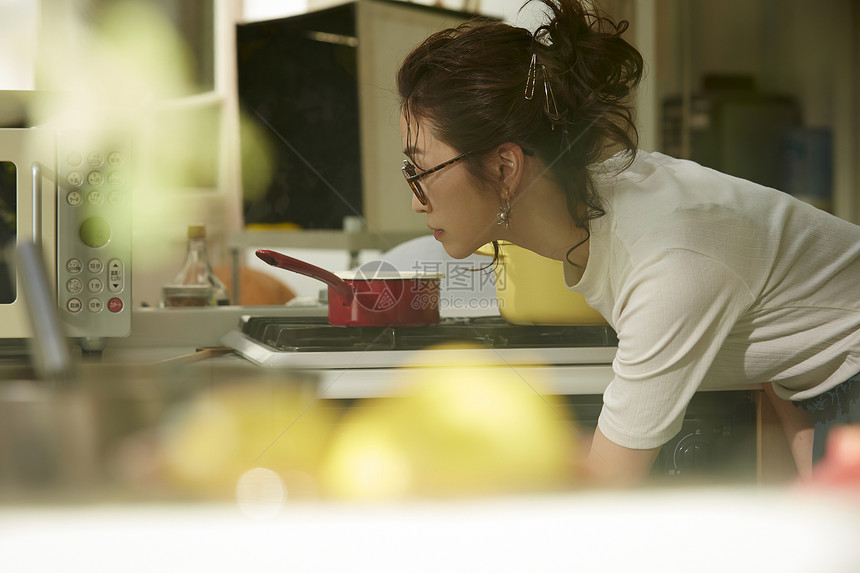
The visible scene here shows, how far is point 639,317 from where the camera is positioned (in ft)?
1.61

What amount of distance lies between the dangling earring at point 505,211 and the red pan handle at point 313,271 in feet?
0.48

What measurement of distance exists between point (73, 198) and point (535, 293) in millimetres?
406

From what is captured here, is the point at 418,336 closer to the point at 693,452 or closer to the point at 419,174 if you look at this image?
the point at 419,174

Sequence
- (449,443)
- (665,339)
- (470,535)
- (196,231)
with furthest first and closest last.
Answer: (196,231) → (665,339) → (449,443) → (470,535)

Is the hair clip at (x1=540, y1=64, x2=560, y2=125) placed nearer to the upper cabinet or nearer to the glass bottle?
the glass bottle

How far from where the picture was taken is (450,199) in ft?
1.96

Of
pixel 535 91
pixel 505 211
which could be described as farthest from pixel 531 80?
pixel 505 211

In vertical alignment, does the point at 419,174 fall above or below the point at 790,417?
above

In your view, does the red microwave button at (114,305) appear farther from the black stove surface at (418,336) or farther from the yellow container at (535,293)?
the yellow container at (535,293)

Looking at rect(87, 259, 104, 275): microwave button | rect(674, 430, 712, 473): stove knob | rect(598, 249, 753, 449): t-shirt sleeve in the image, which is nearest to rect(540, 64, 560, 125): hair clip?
rect(598, 249, 753, 449): t-shirt sleeve

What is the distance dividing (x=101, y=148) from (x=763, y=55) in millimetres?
1668

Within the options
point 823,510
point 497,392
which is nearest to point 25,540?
point 823,510

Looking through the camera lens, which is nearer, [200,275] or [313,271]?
[313,271]

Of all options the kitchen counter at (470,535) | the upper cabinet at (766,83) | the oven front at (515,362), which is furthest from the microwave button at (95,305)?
the upper cabinet at (766,83)
